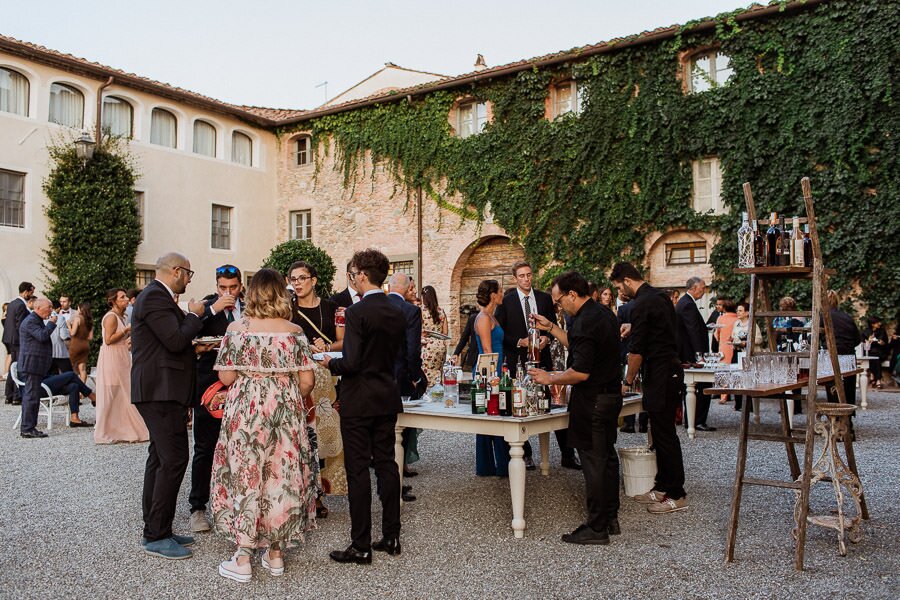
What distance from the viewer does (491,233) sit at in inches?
767

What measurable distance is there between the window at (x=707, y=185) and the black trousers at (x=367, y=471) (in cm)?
1349

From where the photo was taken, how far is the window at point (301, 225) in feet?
76.3

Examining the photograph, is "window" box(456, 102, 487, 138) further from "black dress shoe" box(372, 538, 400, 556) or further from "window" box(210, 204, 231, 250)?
"black dress shoe" box(372, 538, 400, 556)

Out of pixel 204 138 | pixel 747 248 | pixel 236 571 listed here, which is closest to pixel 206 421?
pixel 236 571

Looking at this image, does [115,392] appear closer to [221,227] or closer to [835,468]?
[835,468]

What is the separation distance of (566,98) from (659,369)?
1407cm

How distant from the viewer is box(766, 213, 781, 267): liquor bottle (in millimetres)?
4977

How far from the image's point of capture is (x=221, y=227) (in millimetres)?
22406

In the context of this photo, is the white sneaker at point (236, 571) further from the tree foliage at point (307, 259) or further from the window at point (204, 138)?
the window at point (204, 138)

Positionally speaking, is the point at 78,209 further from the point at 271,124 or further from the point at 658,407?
the point at 658,407

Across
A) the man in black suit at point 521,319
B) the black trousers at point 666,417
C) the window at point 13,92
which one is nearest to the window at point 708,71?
the man in black suit at point 521,319

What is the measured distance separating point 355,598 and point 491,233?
15930mm

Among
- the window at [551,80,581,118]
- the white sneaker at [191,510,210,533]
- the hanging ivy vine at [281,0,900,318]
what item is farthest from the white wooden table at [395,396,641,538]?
the window at [551,80,581,118]

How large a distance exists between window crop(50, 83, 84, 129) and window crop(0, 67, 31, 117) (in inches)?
26.3
